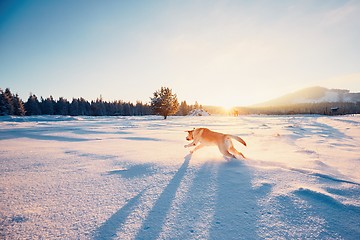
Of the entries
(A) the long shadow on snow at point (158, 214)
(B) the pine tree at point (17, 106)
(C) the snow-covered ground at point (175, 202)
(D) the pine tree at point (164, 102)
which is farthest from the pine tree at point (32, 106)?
(A) the long shadow on snow at point (158, 214)

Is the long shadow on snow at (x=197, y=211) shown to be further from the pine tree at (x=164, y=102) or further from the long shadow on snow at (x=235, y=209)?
the pine tree at (x=164, y=102)

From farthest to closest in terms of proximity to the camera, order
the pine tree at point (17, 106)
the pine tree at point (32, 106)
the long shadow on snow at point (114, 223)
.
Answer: the pine tree at point (32, 106) → the pine tree at point (17, 106) → the long shadow on snow at point (114, 223)

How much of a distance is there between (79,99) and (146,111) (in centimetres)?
3326

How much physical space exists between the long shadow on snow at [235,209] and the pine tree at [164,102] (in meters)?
34.0

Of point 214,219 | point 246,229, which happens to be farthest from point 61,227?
point 246,229

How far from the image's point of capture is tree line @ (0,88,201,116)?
153 feet

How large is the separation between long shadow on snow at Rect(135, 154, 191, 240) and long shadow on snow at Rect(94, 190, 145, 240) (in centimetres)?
20

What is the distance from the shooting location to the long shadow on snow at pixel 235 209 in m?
1.38

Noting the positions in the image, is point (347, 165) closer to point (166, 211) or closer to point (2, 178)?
point (166, 211)

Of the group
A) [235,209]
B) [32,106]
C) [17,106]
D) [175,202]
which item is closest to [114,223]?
[175,202]

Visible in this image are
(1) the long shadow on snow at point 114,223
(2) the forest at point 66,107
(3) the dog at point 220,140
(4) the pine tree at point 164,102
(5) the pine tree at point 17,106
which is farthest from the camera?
(5) the pine tree at point 17,106

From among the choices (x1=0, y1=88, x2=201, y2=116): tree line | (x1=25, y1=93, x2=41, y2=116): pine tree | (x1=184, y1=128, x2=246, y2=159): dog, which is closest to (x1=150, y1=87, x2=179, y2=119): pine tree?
(x1=0, y1=88, x2=201, y2=116): tree line

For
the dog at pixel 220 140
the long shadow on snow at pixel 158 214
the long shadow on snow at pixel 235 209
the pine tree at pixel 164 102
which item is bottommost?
the long shadow on snow at pixel 235 209

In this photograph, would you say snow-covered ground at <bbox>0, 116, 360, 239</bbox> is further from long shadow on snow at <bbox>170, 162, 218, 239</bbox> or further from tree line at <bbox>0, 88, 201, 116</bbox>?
tree line at <bbox>0, 88, 201, 116</bbox>
